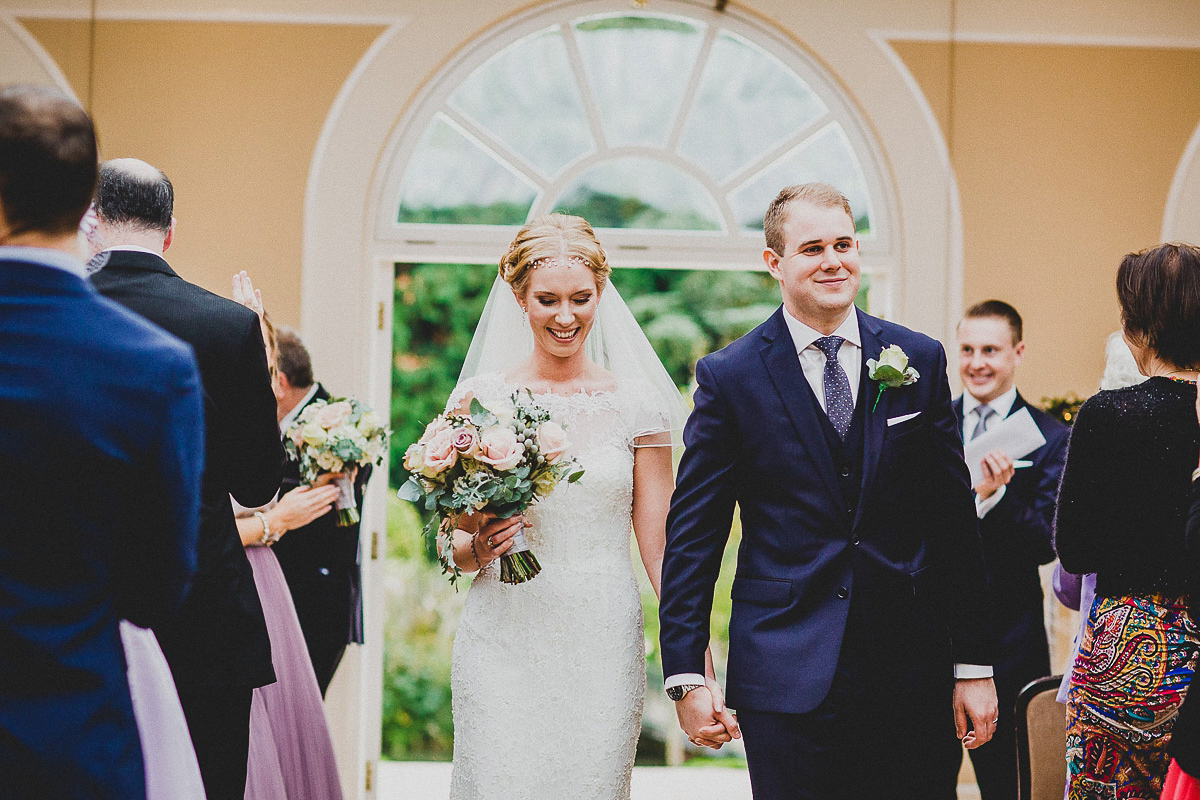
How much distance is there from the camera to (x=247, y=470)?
304 cm

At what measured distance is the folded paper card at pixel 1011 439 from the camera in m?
4.75

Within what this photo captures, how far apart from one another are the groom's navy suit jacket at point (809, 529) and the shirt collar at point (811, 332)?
2cm

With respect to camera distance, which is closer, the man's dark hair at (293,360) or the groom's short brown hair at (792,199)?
the groom's short brown hair at (792,199)

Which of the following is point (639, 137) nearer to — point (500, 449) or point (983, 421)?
point (983, 421)

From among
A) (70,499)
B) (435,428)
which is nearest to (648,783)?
(435,428)

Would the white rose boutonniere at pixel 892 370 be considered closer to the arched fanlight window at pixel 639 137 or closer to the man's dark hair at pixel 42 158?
the man's dark hair at pixel 42 158

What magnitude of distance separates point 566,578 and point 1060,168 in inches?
161

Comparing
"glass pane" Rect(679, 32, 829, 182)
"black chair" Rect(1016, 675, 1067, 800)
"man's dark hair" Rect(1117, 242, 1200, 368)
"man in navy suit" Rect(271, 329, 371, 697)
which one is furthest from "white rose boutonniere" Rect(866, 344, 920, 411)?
"glass pane" Rect(679, 32, 829, 182)

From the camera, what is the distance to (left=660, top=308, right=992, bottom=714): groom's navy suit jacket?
2854 millimetres

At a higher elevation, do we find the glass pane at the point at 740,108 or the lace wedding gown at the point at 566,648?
the glass pane at the point at 740,108

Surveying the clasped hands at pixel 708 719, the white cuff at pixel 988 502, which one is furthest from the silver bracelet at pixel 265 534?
the white cuff at pixel 988 502

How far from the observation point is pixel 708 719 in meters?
2.91

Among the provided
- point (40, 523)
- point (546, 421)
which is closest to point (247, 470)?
point (546, 421)

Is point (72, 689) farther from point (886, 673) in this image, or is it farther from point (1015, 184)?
point (1015, 184)
